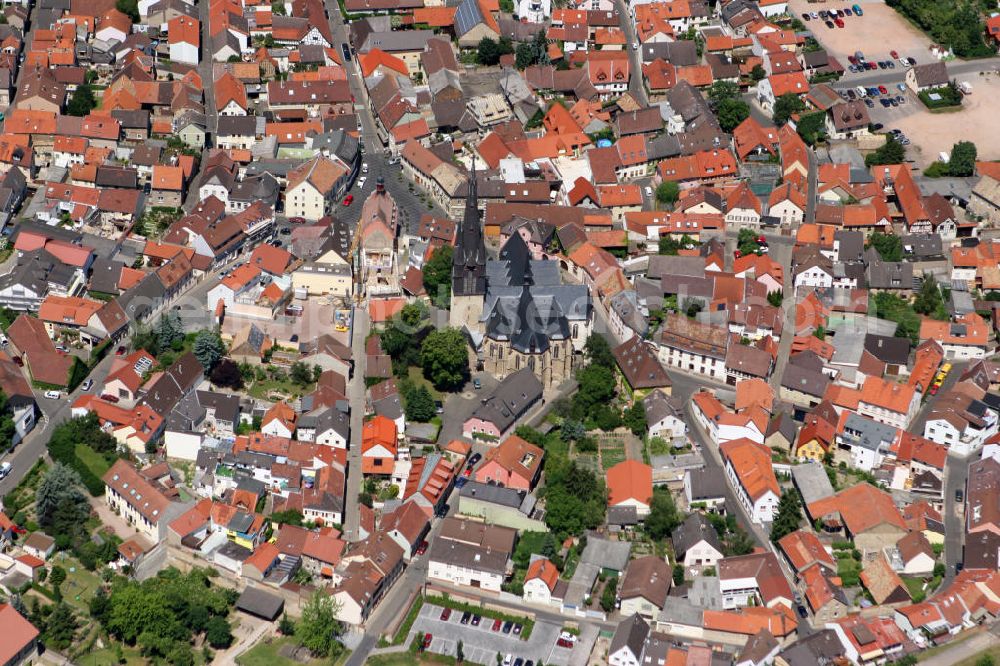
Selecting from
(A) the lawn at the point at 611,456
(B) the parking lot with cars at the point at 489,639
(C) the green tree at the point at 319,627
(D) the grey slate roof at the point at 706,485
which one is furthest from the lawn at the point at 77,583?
(D) the grey slate roof at the point at 706,485

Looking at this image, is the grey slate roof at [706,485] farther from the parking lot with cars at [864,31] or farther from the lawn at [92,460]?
the parking lot with cars at [864,31]

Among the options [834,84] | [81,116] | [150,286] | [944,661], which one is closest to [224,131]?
[81,116]

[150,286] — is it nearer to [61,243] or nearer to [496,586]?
[61,243]

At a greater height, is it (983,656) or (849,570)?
(983,656)

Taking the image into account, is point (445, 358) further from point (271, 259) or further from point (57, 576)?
point (57, 576)

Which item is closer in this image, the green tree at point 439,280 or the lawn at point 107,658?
the lawn at point 107,658

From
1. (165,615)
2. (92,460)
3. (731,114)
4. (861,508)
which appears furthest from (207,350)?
(731,114)
